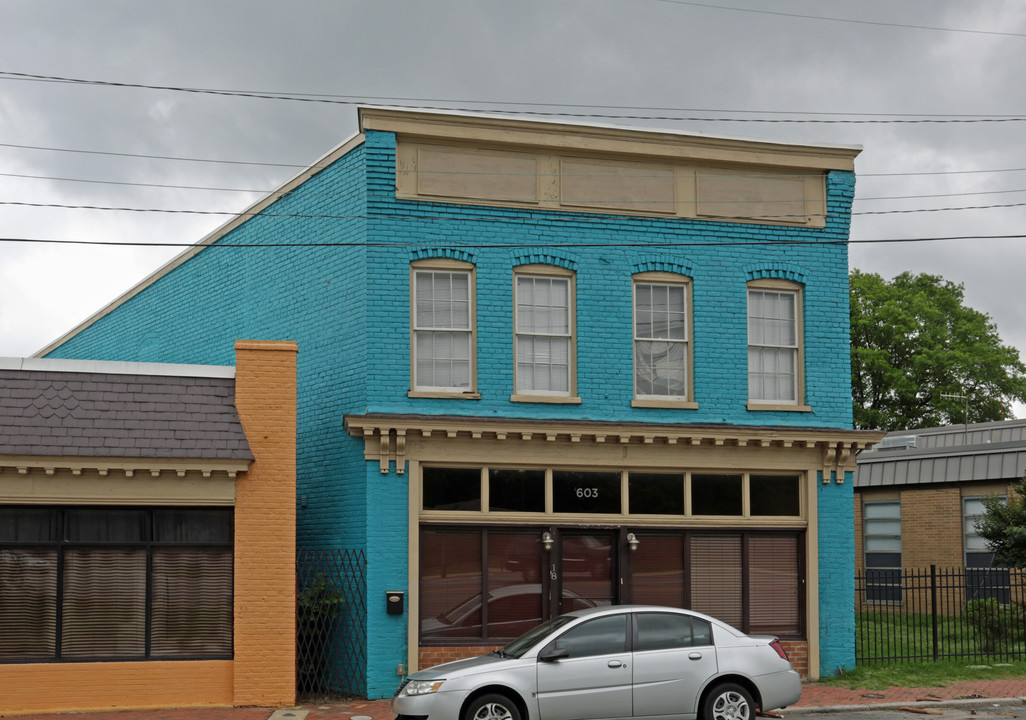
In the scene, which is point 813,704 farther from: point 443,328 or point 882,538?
point 882,538

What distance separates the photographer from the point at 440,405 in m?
17.7

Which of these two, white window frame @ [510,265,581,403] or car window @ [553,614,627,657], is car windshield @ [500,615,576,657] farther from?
white window frame @ [510,265,581,403]

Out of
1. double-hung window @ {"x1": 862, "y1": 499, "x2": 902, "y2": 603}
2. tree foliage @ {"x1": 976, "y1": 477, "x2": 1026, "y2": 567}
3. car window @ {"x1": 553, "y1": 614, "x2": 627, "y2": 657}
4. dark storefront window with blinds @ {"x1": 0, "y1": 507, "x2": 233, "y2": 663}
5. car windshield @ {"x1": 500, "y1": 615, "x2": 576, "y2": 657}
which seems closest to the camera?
car window @ {"x1": 553, "y1": 614, "x2": 627, "y2": 657}

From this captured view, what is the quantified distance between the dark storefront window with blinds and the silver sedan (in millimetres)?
4160

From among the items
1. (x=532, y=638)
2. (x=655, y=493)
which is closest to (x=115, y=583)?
(x=532, y=638)

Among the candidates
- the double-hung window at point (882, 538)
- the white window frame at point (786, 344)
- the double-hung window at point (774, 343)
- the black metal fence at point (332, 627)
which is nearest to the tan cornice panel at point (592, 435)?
the white window frame at point (786, 344)

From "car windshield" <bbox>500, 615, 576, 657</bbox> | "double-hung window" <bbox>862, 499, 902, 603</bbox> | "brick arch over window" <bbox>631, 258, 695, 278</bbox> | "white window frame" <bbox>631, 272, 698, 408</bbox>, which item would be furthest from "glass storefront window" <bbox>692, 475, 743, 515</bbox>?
"double-hung window" <bbox>862, 499, 902, 603</bbox>

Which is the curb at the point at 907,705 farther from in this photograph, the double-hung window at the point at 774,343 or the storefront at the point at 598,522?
the double-hung window at the point at 774,343

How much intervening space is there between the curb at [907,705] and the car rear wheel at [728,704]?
103 inches

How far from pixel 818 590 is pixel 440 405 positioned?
6.83 metres

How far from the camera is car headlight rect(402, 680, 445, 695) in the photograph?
12.6 meters

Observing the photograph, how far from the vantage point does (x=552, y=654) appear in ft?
42.5

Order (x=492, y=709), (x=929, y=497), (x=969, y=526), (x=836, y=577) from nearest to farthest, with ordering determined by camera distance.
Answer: (x=492, y=709), (x=836, y=577), (x=969, y=526), (x=929, y=497)

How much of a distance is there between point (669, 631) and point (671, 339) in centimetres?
648
